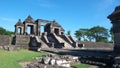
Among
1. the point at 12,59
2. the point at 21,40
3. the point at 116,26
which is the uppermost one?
the point at 116,26

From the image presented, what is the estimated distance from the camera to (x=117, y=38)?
53.9 feet

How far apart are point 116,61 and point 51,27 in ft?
96.6

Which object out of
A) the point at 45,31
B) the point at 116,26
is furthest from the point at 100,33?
the point at 116,26

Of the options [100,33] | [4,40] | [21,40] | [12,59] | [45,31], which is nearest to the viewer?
[12,59]

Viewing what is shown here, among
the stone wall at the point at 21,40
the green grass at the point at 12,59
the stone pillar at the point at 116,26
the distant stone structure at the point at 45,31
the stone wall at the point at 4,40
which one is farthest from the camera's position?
the distant stone structure at the point at 45,31

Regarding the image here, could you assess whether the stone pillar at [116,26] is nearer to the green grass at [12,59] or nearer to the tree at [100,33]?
the green grass at [12,59]

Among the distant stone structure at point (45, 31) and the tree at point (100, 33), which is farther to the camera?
the tree at point (100, 33)

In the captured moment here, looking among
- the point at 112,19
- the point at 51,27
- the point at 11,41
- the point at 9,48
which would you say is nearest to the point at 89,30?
the point at 51,27

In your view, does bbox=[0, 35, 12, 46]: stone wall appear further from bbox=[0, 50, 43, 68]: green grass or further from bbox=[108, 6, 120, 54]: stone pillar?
bbox=[108, 6, 120, 54]: stone pillar

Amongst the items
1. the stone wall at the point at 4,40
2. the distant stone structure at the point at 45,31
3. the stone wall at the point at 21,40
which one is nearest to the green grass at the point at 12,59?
the stone wall at the point at 4,40

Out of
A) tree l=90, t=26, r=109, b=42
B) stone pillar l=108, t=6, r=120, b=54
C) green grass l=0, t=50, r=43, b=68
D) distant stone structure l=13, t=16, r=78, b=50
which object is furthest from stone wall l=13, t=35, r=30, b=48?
tree l=90, t=26, r=109, b=42

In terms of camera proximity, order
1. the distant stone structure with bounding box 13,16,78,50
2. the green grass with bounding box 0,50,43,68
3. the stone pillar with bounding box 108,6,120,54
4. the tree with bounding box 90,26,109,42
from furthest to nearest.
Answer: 1. the tree with bounding box 90,26,109,42
2. the distant stone structure with bounding box 13,16,78,50
3. the stone pillar with bounding box 108,6,120,54
4. the green grass with bounding box 0,50,43,68

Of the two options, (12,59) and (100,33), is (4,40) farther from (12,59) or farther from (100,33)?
(100,33)

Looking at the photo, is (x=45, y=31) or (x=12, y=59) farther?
(x=45, y=31)
